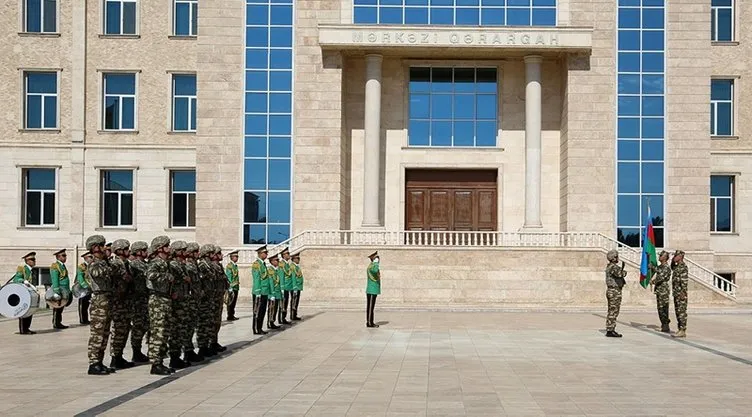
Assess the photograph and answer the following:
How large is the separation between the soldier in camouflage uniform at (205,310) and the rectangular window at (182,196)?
23113mm

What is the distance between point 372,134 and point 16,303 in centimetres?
1922

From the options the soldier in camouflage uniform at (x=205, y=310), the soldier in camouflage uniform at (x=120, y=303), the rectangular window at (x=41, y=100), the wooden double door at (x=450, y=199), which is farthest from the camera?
the wooden double door at (x=450, y=199)

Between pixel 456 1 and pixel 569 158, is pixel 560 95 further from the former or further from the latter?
pixel 456 1

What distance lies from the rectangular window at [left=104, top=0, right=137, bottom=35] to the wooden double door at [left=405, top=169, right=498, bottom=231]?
42.9ft

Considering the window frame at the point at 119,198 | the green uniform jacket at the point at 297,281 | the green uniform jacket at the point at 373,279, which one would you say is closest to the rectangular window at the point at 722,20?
the green uniform jacket at the point at 373,279

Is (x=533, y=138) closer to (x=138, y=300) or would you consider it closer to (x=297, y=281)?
(x=297, y=281)

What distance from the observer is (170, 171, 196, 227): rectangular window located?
125 ft

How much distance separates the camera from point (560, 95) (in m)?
37.4

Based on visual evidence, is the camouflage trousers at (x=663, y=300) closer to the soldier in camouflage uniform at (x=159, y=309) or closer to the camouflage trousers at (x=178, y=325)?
the camouflage trousers at (x=178, y=325)

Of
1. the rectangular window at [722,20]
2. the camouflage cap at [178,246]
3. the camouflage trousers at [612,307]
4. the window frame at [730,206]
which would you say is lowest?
the camouflage trousers at [612,307]

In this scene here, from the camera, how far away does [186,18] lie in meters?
38.2

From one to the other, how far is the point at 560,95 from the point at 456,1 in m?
5.80

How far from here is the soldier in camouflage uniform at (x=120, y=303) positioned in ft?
44.3

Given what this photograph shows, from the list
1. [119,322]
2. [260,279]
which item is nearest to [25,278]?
[260,279]
